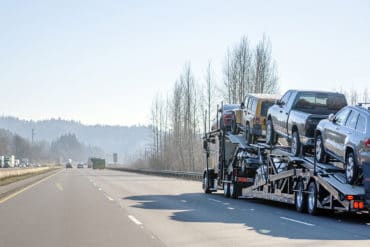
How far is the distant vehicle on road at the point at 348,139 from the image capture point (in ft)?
55.8

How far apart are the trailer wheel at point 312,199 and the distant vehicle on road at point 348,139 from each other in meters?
0.81

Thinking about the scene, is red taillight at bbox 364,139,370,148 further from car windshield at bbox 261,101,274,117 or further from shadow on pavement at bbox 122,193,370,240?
car windshield at bbox 261,101,274,117

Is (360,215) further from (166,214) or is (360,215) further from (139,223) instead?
(139,223)

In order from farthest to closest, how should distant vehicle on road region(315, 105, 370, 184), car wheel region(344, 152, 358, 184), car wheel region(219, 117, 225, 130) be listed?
car wheel region(219, 117, 225, 130)
car wheel region(344, 152, 358, 184)
distant vehicle on road region(315, 105, 370, 184)

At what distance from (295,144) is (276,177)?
1.62 metres

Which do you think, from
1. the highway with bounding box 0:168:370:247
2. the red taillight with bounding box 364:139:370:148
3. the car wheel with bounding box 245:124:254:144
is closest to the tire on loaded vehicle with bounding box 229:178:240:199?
the car wheel with bounding box 245:124:254:144

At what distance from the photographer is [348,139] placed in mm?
17750

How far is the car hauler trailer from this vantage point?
17.7 metres

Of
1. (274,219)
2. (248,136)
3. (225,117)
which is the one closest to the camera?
(274,219)

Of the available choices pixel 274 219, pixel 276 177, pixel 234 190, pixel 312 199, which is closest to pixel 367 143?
pixel 274 219

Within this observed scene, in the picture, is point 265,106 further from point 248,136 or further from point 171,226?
point 171,226

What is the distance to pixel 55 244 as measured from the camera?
12.6 m

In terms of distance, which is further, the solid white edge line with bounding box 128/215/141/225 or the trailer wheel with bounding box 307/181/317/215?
the trailer wheel with bounding box 307/181/317/215

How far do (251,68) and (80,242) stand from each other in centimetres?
4798
